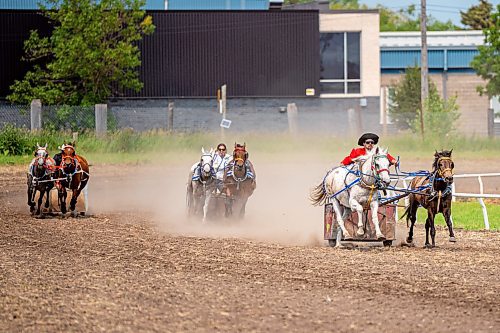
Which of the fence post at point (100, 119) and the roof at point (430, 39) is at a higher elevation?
the roof at point (430, 39)

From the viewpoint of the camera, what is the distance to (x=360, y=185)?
709 inches

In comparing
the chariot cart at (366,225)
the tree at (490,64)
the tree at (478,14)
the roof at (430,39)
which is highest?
the tree at (478,14)

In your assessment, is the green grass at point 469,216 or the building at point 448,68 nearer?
the green grass at point 469,216

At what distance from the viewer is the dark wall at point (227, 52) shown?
5156 centimetres

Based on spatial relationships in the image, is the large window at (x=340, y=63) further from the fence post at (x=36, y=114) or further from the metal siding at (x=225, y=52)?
the fence post at (x=36, y=114)

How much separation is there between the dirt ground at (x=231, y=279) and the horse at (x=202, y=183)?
0.47 metres

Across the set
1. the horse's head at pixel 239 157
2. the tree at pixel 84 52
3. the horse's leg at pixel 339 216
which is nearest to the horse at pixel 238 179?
the horse's head at pixel 239 157

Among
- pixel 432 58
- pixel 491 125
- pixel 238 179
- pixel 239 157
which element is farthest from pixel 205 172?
pixel 432 58

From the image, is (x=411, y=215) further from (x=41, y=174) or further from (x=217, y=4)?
(x=217, y=4)

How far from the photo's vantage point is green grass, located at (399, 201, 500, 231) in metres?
23.4

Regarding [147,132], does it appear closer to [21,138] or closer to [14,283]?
[21,138]

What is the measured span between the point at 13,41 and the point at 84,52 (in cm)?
487

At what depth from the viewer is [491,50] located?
5147 cm

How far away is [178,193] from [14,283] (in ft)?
59.9
